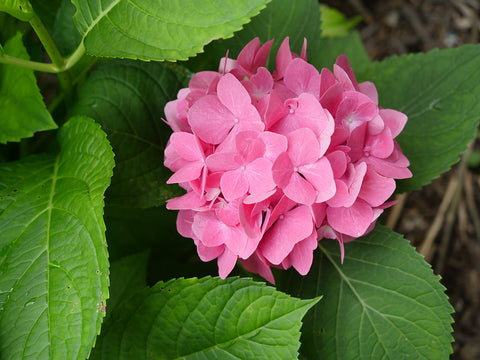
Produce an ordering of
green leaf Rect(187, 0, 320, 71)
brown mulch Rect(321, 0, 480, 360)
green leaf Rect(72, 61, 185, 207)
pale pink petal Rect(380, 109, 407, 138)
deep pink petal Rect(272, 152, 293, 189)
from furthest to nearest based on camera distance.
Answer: brown mulch Rect(321, 0, 480, 360) → green leaf Rect(187, 0, 320, 71) → green leaf Rect(72, 61, 185, 207) → pale pink petal Rect(380, 109, 407, 138) → deep pink petal Rect(272, 152, 293, 189)

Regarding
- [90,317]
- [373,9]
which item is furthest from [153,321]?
[373,9]

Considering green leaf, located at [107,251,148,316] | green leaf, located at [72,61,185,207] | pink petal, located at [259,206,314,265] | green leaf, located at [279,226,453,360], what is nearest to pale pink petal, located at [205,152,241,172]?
pink petal, located at [259,206,314,265]

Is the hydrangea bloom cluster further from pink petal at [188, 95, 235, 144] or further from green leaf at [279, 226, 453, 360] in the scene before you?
green leaf at [279, 226, 453, 360]

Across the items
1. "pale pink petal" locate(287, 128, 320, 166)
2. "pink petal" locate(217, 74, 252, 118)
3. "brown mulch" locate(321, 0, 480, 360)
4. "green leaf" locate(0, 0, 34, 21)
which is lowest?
"brown mulch" locate(321, 0, 480, 360)

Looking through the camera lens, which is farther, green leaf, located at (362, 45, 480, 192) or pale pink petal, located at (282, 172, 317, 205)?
green leaf, located at (362, 45, 480, 192)

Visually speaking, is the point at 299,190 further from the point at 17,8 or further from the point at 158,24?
the point at 17,8

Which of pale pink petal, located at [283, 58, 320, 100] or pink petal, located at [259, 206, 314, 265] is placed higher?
pale pink petal, located at [283, 58, 320, 100]

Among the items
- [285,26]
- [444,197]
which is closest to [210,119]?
[285,26]

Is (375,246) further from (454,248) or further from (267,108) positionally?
(454,248)
